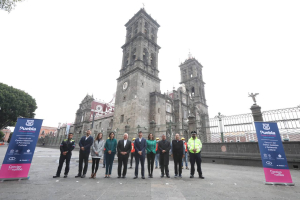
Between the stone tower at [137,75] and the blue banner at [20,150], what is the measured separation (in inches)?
649

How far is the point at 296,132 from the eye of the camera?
8.23m

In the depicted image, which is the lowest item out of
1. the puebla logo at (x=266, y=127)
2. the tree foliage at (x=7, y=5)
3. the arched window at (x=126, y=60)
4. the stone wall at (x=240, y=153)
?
the stone wall at (x=240, y=153)

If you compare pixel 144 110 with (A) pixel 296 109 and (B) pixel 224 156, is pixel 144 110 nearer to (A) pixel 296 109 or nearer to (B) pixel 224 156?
(B) pixel 224 156

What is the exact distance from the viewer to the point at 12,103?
27.3m

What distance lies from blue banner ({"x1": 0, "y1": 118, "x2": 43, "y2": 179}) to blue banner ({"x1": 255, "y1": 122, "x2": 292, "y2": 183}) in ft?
27.0

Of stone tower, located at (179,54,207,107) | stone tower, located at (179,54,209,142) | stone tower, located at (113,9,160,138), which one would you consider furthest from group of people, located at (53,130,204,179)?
stone tower, located at (179,54,207,107)

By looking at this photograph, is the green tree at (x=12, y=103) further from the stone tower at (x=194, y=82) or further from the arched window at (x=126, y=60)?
the stone tower at (x=194, y=82)

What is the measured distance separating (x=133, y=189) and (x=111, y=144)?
6.95ft

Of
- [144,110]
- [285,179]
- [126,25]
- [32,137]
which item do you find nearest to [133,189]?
[32,137]

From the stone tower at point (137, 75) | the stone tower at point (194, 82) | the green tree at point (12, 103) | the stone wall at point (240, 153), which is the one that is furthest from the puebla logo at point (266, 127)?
the green tree at point (12, 103)

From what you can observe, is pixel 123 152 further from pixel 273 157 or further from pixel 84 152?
pixel 273 157

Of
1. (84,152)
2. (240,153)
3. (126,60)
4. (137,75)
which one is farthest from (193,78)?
(84,152)

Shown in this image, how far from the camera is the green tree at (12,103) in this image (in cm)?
2639

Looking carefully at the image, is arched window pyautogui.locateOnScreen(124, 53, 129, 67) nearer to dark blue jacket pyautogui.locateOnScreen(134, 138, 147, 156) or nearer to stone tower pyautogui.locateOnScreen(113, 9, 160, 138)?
stone tower pyautogui.locateOnScreen(113, 9, 160, 138)
